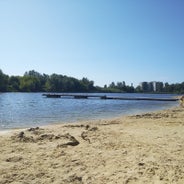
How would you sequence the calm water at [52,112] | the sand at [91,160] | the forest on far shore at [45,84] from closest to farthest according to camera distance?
the sand at [91,160]
the calm water at [52,112]
the forest on far shore at [45,84]

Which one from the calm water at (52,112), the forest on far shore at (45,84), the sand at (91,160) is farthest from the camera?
the forest on far shore at (45,84)

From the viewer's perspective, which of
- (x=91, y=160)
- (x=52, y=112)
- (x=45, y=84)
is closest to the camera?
(x=91, y=160)

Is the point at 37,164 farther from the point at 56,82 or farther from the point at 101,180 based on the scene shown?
the point at 56,82

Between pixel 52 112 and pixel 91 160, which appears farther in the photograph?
pixel 52 112

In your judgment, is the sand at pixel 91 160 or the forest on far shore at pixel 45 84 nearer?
the sand at pixel 91 160

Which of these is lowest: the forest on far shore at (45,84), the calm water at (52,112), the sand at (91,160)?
the calm water at (52,112)

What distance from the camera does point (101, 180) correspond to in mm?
6652

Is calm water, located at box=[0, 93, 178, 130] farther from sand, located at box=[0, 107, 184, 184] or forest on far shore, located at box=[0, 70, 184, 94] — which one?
forest on far shore, located at box=[0, 70, 184, 94]

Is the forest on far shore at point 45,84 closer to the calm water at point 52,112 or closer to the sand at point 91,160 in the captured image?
the calm water at point 52,112

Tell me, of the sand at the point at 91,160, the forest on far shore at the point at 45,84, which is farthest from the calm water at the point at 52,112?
the forest on far shore at the point at 45,84

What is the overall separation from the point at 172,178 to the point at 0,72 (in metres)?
130

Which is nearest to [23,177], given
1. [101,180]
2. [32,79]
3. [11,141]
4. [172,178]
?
[101,180]

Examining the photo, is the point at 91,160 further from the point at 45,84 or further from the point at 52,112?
the point at 45,84

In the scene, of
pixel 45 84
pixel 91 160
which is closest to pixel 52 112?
pixel 91 160
